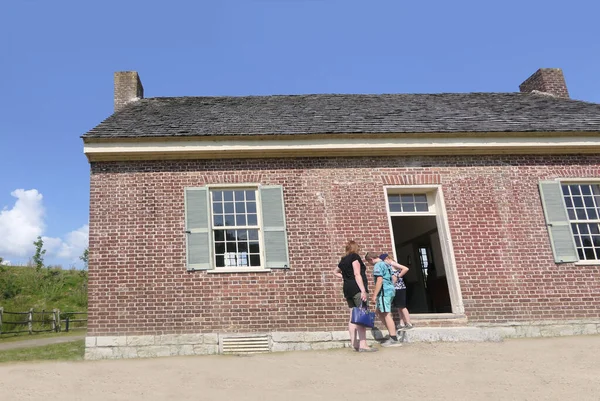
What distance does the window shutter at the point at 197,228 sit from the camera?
28.9ft

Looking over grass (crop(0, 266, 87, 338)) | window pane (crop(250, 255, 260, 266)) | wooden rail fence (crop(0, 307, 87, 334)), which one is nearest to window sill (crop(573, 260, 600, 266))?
window pane (crop(250, 255, 260, 266))

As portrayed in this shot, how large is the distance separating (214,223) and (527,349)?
586 centimetres

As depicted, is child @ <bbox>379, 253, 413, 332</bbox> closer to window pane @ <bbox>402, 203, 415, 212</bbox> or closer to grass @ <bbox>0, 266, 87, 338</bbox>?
window pane @ <bbox>402, 203, 415, 212</bbox>

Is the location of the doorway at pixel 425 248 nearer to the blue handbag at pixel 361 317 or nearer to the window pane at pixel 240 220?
the blue handbag at pixel 361 317

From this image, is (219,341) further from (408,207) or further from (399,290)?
(408,207)

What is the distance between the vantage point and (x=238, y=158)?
9.55 metres

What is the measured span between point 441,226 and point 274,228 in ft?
11.4

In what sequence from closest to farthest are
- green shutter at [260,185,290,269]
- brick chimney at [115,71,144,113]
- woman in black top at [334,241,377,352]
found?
woman in black top at [334,241,377,352]
green shutter at [260,185,290,269]
brick chimney at [115,71,144,113]

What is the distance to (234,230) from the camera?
9.11m

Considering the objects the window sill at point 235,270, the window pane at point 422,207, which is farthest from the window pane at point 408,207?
the window sill at point 235,270

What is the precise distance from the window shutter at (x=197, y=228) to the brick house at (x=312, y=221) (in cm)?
3

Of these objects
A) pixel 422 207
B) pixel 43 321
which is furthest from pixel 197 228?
pixel 43 321

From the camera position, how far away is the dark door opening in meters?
11.4

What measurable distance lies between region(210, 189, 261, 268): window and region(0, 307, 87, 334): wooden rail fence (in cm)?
1179
